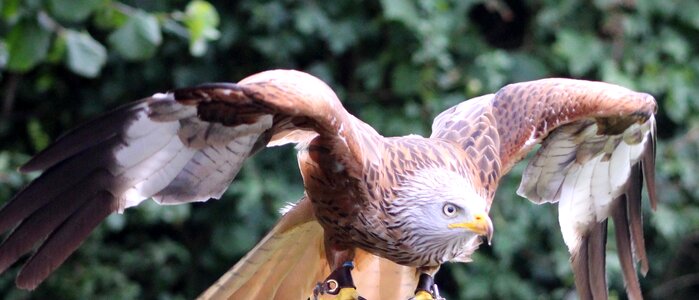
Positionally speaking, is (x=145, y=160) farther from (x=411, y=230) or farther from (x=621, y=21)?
(x=621, y=21)

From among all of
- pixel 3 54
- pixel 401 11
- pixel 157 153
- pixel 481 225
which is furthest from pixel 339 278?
pixel 401 11

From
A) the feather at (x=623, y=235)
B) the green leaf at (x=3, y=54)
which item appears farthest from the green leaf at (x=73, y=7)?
the feather at (x=623, y=235)

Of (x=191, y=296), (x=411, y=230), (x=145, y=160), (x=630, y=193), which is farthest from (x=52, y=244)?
(x=191, y=296)

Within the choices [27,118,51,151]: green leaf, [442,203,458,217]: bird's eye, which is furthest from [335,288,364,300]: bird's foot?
[27,118,51,151]: green leaf

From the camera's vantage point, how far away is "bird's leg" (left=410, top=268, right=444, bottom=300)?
4.73 m

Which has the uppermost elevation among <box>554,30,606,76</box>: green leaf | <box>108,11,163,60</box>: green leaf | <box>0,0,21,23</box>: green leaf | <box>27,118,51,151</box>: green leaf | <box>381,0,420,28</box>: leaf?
<box>0,0,21,23</box>: green leaf

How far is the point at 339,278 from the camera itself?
472 cm

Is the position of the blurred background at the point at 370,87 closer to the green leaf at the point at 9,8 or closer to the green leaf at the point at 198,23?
the green leaf at the point at 198,23

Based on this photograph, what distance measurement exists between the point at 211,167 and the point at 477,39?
3.60m

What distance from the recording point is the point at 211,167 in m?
4.38

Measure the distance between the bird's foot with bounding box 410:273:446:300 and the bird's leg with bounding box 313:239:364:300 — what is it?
0.21 m

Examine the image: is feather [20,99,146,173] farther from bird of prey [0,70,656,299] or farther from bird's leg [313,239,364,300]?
bird's leg [313,239,364,300]

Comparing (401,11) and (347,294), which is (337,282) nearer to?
(347,294)

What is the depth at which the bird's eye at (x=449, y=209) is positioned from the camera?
4.44m
